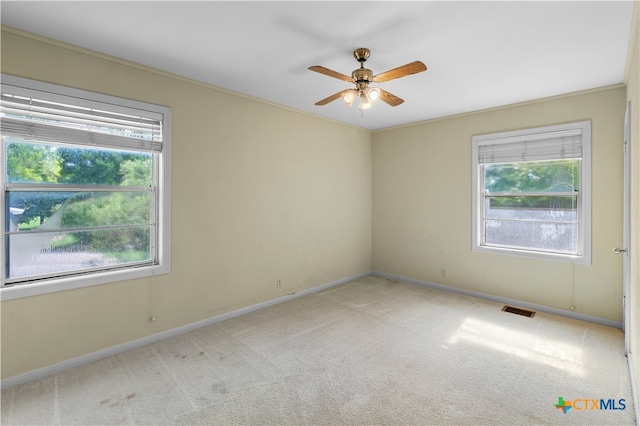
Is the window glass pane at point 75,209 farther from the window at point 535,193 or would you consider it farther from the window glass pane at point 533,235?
the window glass pane at point 533,235

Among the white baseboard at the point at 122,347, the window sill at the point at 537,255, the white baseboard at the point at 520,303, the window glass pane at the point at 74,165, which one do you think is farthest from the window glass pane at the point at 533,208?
the window glass pane at the point at 74,165

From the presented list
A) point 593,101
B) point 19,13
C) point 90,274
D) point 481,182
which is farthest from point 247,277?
point 593,101

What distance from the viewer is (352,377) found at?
7.77 ft

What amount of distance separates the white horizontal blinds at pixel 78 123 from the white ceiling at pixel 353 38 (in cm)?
49

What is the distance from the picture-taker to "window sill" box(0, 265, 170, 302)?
7.42 ft

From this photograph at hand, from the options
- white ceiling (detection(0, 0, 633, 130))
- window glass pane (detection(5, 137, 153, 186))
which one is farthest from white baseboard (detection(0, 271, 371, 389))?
white ceiling (detection(0, 0, 633, 130))

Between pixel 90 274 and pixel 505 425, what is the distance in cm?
328

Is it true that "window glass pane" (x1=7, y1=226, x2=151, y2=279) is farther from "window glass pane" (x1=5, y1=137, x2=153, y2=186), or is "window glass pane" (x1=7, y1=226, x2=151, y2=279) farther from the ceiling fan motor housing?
the ceiling fan motor housing

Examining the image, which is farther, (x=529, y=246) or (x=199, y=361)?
(x=529, y=246)

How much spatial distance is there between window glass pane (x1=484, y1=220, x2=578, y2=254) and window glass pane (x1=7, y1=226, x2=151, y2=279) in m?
4.22

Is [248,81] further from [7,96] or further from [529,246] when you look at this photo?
[529,246]

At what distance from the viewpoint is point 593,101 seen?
10.9ft

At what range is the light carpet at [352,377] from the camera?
1.97 m

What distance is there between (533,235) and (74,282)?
193 inches
